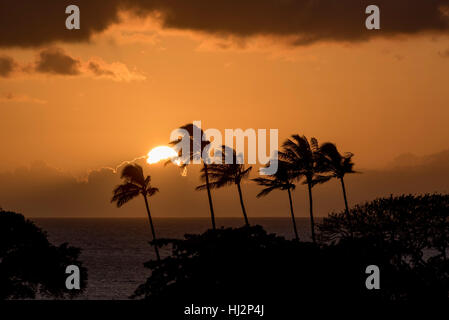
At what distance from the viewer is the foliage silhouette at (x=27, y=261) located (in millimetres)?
40281

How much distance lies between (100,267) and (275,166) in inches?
3663

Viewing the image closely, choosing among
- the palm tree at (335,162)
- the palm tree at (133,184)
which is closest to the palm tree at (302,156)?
the palm tree at (335,162)

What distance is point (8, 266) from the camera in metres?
40.5

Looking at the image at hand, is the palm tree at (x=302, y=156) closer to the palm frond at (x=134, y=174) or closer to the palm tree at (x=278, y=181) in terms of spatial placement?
the palm tree at (x=278, y=181)

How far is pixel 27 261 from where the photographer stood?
136 ft

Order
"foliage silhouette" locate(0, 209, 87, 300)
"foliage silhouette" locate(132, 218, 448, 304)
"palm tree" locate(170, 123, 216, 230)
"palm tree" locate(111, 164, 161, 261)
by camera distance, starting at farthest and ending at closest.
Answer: "palm tree" locate(111, 164, 161, 261) < "palm tree" locate(170, 123, 216, 230) < "foliage silhouette" locate(0, 209, 87, 300) < "foliage silhouette" locate(132, 218, 448, 304)

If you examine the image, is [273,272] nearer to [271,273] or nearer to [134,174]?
[271,273]

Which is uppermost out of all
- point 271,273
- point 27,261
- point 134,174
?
point 134,174

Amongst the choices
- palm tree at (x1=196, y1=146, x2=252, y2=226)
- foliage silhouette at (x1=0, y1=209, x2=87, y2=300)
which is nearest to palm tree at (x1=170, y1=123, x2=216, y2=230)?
palm tree at (x1=196, y1=146, x2=252, y2=226)

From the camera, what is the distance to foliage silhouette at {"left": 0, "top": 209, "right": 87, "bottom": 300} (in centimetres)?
4028

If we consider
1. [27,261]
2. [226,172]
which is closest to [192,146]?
[226,172]

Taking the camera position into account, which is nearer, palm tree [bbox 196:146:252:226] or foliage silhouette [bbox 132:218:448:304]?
foliage silhouette [bbox 132:218:448:304]

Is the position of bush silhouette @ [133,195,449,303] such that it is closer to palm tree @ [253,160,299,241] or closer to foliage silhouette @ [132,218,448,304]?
foliage silhouette @ [132,218,448,304]
